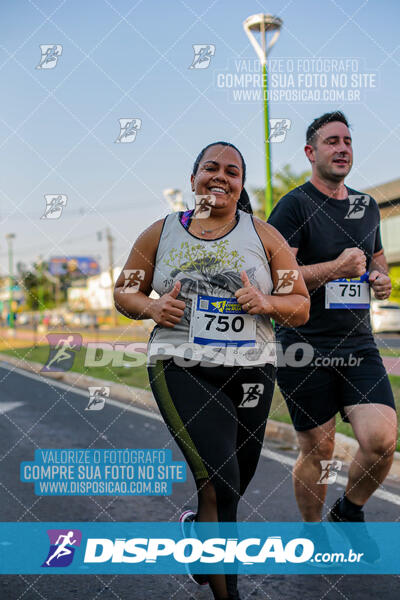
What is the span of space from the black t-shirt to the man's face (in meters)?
0.12

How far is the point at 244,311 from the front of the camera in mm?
2576

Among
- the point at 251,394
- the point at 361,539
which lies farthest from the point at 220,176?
the point at 361,539

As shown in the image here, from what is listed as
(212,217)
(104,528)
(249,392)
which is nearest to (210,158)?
(212,217)

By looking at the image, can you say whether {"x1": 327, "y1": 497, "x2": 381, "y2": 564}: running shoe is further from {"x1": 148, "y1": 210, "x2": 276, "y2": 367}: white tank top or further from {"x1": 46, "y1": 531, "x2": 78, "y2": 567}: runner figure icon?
{"x1": 46, "y1": 531, "x2": 78, "y2": 567}: runner figure icon

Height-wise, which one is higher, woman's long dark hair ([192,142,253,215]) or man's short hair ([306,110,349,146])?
man's short hair ([306,110,349,146])

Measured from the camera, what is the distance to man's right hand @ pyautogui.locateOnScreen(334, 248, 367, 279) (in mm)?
3012

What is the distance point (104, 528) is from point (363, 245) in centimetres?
213

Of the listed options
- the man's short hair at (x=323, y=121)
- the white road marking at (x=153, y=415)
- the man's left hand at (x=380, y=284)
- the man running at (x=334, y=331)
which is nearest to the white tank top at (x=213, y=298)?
the man running at (x=334, y=331)

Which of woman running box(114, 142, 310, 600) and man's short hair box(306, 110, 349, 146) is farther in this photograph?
man's short hair box(306, 110, 349, 146)

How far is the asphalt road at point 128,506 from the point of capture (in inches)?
116

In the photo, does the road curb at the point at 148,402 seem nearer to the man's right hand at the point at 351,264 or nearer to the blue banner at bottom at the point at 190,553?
the blue banner at bottom at the point at 190,553

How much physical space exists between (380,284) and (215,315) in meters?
0.97

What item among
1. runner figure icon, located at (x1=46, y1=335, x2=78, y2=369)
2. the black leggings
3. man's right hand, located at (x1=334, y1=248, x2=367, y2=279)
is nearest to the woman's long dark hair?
man's right hand, located at (x1=334, y1=248, x2=367, y2=279)

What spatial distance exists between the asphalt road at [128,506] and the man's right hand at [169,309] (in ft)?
4.12
